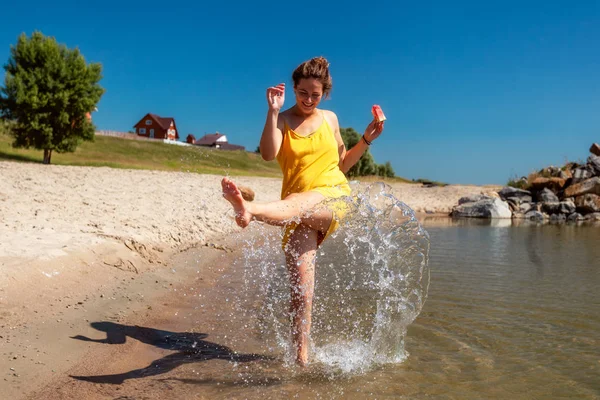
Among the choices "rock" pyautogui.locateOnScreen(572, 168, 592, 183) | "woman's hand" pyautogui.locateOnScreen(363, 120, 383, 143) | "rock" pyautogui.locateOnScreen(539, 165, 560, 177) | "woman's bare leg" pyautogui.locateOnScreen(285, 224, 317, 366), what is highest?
"rock" pyautogui.locateOnScreen(539, 165, 560, 177)

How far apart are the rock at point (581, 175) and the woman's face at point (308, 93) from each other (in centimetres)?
2238

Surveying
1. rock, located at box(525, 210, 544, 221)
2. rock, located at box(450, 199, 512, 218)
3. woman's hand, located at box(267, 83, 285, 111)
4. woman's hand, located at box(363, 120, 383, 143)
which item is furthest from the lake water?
rock, located at box(450, 199, 512, 218)

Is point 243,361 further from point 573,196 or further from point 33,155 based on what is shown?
point 33,155

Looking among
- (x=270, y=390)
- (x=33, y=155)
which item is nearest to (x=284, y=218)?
(x=270, y=390)

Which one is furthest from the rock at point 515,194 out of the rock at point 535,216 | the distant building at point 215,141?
the distant building at point 215,141

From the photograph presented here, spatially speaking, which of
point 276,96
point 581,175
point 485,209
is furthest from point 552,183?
point 276,96

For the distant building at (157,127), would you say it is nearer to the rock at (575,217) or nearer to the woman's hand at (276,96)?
the rock at (575,217)

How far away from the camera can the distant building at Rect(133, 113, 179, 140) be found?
80.8 m

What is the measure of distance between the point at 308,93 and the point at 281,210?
939mm

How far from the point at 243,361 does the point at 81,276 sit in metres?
2.15

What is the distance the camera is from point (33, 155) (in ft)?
119

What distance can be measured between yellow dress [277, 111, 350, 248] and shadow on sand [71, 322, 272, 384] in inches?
48.4

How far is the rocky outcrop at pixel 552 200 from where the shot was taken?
21172 mm

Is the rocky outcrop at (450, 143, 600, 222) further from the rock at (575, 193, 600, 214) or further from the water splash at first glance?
the water splash
